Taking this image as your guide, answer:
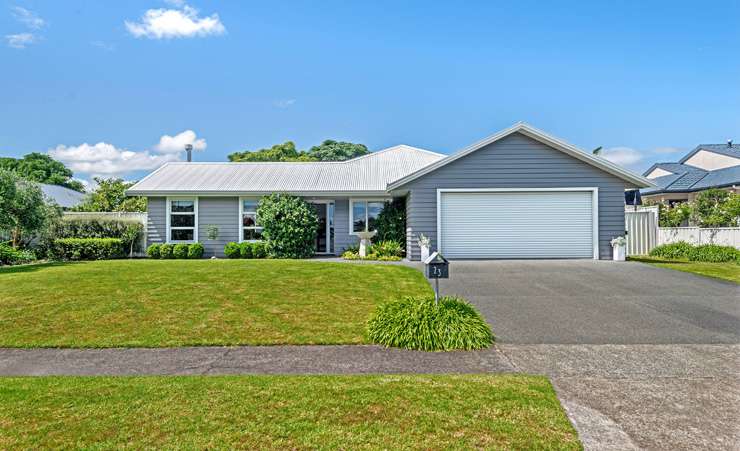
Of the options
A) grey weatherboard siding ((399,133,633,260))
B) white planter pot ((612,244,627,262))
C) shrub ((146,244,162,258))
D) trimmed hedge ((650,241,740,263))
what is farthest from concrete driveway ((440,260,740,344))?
shrub ((146,244,162,258))

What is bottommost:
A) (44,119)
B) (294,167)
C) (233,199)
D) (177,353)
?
(177,353)

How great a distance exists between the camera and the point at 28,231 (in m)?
14.8

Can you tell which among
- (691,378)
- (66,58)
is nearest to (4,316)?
(691,378)

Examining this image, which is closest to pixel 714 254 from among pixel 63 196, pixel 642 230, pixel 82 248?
pixel 642 230

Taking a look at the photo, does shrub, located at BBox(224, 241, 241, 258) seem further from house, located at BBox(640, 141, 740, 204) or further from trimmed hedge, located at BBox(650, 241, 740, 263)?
house, located at BBox(640, 141, 740, 204)

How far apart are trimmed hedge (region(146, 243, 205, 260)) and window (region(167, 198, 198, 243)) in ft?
2.06

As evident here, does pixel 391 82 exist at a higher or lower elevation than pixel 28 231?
higher

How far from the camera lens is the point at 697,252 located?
50.4 ft

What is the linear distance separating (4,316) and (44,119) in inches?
686

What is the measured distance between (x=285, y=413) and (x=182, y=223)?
1556cm

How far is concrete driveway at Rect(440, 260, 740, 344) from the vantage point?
615 centimetres

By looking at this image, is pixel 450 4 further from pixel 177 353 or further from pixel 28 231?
pixel 28 231

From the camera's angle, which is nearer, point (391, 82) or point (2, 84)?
point (2, 84)

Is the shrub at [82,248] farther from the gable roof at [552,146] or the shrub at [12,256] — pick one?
the gable roof at [552,146]
